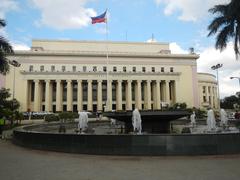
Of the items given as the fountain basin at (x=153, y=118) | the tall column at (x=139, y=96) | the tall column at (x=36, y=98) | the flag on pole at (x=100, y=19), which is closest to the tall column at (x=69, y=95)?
the tall column at (x=36, y=98)

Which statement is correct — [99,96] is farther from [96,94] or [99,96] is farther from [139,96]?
[139,96]

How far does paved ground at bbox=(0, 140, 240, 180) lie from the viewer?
7.67 metres

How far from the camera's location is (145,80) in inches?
3127

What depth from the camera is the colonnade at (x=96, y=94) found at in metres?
75.6

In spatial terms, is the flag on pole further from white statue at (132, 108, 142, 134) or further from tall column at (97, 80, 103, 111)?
white statue at (132, 108, 142, 134)

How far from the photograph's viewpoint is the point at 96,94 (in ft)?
267

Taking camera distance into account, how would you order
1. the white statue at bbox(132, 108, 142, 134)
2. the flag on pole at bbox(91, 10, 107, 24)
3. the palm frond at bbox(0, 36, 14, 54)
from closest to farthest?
the white statue at bbox(132, 108, 142, 134)
the palm frond at bbox(0, 36, 14, 54)
the flag on pole at bbox(91, 10, 107, 24)

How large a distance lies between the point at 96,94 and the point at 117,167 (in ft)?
239

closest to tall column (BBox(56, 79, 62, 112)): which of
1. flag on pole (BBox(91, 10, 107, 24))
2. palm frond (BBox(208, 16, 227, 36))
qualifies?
flag on pole (BBox(91, 10, 107, 24))

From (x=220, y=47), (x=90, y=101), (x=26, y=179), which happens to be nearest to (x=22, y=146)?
(x=26, y=179)

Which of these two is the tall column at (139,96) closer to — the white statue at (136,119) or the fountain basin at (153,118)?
the fountain basin at (153,118)

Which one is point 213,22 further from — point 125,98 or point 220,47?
point 125,98

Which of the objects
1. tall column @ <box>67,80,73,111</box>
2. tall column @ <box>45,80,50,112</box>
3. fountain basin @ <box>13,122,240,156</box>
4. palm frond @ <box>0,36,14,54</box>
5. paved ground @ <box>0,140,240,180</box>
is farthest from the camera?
tall column @ <box>67,80,73,111</box>

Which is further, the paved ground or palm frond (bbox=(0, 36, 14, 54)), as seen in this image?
palm frond (bbox=(0, 36, 14, 54))
